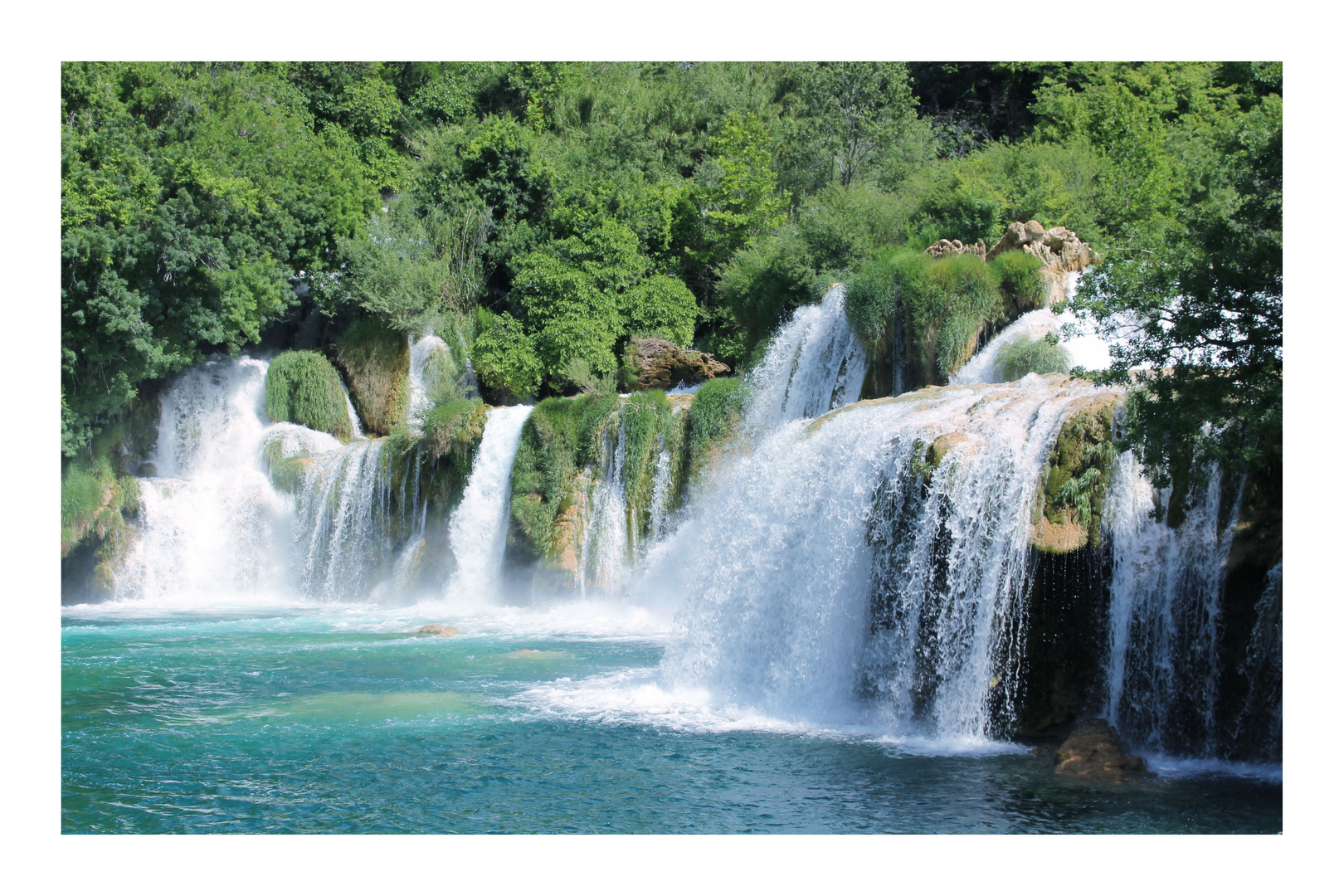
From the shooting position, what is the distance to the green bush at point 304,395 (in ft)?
71.0

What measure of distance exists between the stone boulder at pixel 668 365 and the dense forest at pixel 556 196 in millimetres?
559

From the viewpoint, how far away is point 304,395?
21641mm

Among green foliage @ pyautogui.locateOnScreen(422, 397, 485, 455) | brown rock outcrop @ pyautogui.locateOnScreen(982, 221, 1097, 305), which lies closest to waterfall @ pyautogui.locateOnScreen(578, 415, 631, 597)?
green foliage @ pyautogui.locateOnScreen(422, 397, 485, 455)

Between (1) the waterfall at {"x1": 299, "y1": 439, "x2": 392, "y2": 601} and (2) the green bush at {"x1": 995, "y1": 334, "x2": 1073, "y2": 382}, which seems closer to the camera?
(2) the green bush at {"x1": 995, "y1": 334, "x2": 1073, "y2": 382}

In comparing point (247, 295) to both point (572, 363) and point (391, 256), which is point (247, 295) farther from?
point (572, 363)

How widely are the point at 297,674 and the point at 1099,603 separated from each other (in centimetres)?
819

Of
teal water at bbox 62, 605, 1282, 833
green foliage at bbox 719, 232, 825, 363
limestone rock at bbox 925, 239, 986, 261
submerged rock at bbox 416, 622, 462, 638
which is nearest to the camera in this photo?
teal water at bbox 62, 605, 1282, 833

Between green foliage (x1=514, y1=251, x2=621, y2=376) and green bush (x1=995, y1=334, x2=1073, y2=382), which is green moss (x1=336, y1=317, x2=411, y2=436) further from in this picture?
green bush (x1=995, y1=334, x2=1073, y2=382)

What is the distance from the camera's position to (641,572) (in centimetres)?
1672

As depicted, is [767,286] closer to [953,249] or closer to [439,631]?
[953,249]

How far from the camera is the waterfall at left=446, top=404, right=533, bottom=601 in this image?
17844mm

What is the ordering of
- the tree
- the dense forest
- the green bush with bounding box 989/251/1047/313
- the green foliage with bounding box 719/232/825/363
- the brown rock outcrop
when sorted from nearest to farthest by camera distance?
the tree → the green bush with bounding box 989/251/1047/313 → the brown rock outcrop → the dense forest → the green foliage with bounding box 719/232/825/363

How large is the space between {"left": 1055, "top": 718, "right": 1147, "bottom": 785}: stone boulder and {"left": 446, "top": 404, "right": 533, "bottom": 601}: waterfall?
11.0 m

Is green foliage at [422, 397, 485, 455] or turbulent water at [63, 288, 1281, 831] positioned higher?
green foliage at [422, 397, 485, 455]
